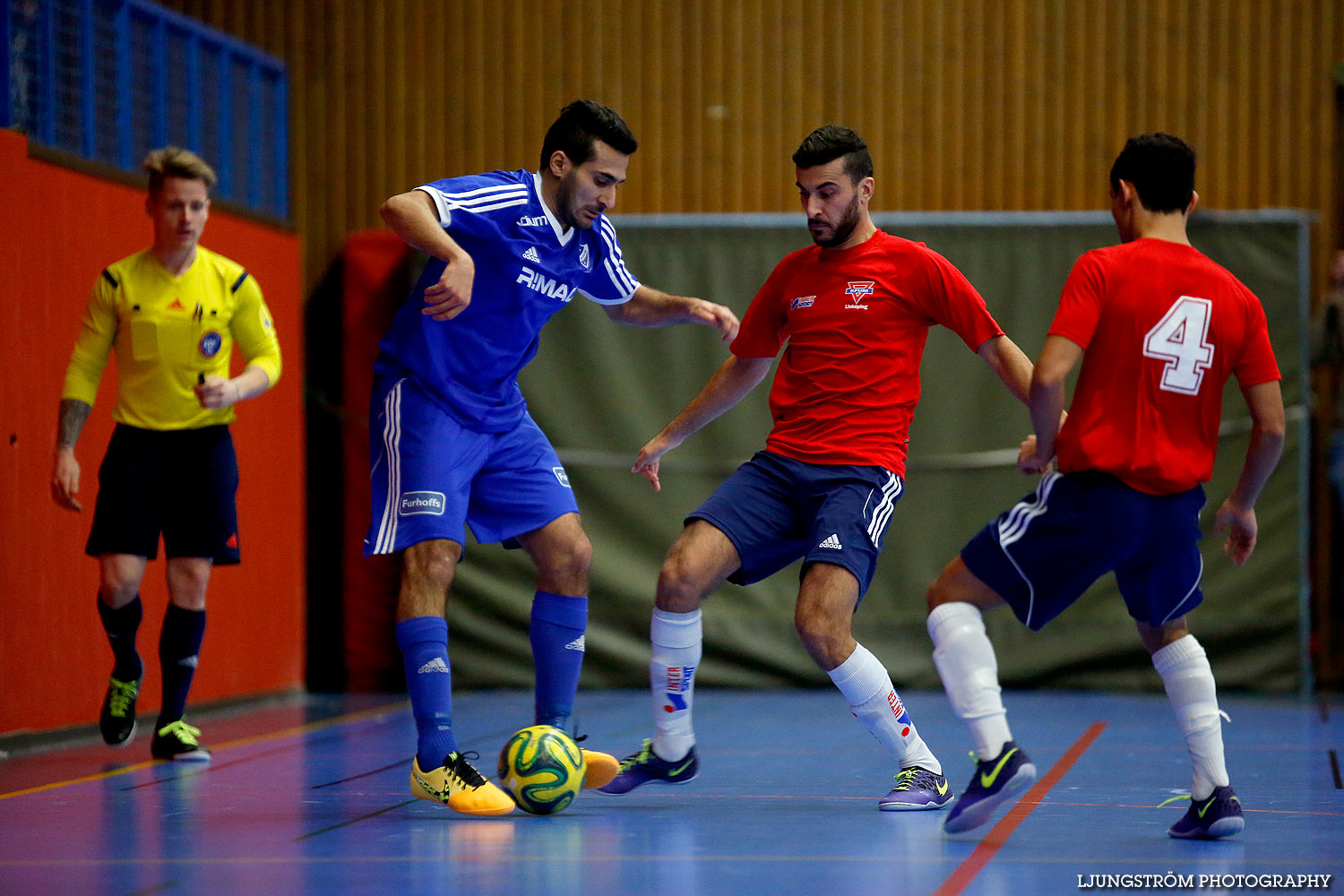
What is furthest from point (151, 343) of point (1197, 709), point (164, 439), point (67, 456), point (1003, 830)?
point (1197, 709)

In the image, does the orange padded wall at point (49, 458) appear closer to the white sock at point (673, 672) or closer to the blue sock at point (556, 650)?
the blue sock at point (556, 650)

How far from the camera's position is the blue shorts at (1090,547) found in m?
3.79

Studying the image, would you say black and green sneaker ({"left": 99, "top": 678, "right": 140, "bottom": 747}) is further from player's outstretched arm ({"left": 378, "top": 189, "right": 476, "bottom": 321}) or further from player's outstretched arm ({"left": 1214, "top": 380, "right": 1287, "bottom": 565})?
player's outstretched arm ({"left": 1214, "top": 380, "right": 1287, "bottom": 565})

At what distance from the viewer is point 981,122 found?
9.51 meters

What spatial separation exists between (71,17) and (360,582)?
12.4 ft

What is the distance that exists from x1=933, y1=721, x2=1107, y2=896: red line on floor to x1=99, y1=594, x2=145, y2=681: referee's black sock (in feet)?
11.2

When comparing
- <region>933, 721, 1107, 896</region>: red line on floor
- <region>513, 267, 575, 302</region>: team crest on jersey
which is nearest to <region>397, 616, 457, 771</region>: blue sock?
<region>513, 267, 575, 302</region>: team crest on jersey

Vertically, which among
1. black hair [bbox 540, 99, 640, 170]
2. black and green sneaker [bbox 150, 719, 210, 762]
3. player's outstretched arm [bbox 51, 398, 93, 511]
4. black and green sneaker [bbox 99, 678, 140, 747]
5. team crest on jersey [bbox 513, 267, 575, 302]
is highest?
black hair [bbox 540, 99, 640, 170]

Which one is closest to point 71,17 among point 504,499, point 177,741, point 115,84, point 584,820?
point 115,84

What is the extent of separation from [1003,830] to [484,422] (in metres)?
1.95

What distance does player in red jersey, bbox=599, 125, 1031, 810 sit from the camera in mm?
4469

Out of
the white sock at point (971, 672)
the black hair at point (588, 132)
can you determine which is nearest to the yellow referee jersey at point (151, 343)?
the black hair at point (588, 132)

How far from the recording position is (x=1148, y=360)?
382 cm

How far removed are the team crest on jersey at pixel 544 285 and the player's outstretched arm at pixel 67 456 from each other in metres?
2.08
